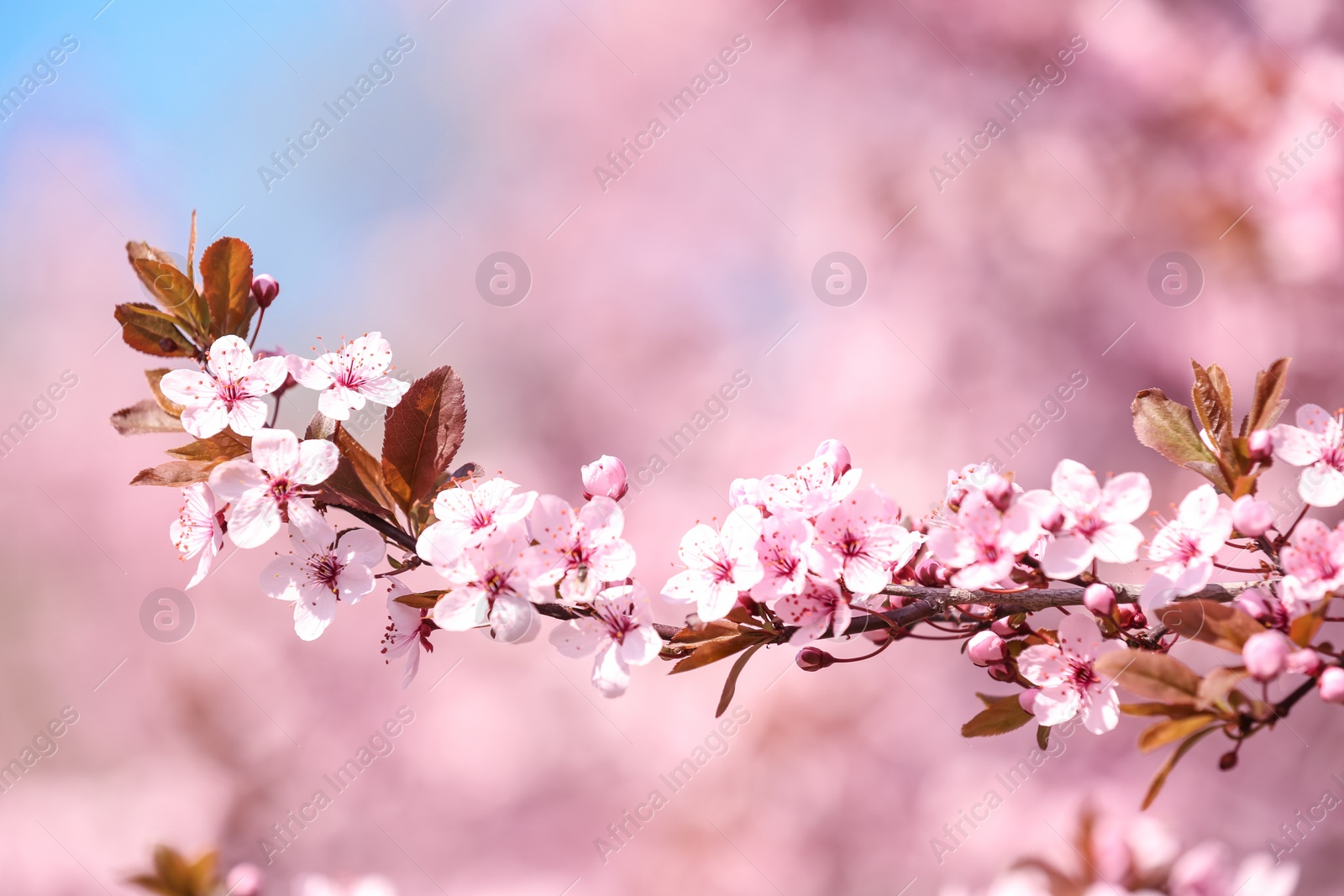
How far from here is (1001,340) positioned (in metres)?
2.76

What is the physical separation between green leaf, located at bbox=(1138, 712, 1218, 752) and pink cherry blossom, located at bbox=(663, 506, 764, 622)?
0.98 ft

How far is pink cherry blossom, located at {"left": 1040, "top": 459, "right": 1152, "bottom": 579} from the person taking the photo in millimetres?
685

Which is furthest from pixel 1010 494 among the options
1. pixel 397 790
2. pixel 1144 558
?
pixel 397 790

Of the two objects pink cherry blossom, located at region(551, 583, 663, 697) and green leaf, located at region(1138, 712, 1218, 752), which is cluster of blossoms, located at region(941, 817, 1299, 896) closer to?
green leaf, located at region(1138, 712, 1218, 752)

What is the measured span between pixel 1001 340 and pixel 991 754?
1273 mm

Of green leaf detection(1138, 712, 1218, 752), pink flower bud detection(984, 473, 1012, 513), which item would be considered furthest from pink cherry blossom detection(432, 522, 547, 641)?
green leaf detection(1138, 712, 1218, 752)

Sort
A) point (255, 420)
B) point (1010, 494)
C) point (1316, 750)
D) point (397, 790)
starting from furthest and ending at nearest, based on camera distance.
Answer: point (397, 790) < point (1316, 750) < point (255, 420) < point (1010, 494)

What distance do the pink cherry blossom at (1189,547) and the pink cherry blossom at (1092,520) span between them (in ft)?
0.09

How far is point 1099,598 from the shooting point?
2.25 feet

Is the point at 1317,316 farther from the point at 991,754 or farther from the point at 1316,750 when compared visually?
the point at 991,754

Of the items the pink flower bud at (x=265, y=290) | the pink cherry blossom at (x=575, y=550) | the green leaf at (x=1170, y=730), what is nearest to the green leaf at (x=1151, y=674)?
the green leaf at (x=1170, y=730)

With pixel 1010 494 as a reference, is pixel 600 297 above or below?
above

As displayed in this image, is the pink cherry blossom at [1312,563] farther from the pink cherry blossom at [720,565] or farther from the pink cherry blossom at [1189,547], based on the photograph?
the pink cherry blossom at [720,565]

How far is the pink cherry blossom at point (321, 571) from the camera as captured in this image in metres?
0.79
